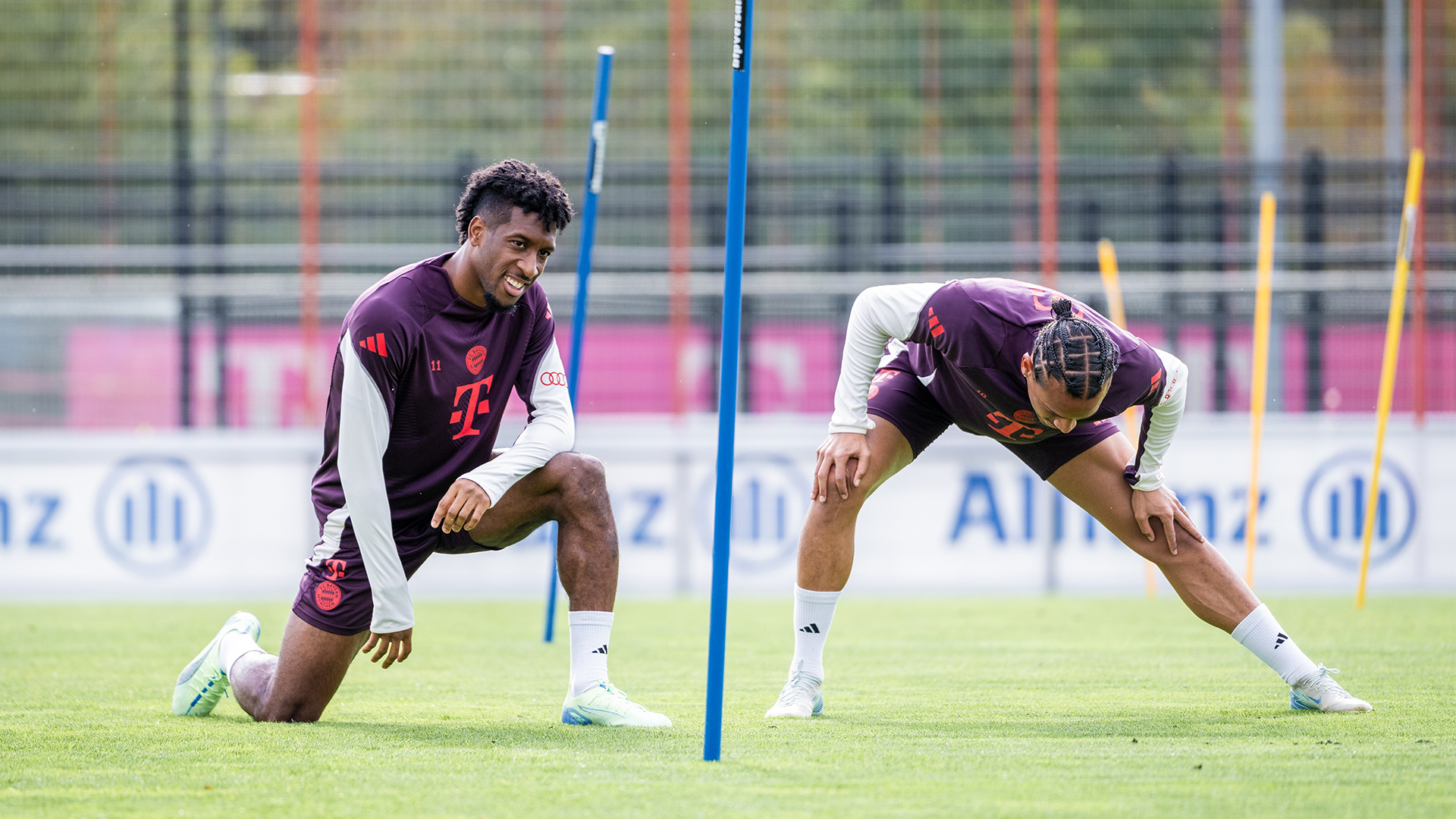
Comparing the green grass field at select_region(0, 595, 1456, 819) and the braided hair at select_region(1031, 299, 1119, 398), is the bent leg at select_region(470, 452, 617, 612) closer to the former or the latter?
the green grass field at select_region(0, 595, 1456, 819)

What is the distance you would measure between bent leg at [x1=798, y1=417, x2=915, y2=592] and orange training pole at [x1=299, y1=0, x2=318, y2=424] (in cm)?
652

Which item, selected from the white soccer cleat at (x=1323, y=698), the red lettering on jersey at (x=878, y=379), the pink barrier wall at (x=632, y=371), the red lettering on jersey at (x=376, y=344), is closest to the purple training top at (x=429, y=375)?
the red lettering on jersey at (x=376, y=344)

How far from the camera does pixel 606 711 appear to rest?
3.89 meters

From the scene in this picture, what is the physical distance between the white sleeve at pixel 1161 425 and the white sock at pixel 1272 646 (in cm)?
45

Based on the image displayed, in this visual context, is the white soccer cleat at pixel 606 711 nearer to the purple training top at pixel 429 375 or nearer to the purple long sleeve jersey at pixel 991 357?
the purple training top at pixel 429 375

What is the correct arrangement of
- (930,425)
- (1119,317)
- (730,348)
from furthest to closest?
(1119,317)
(930,425)
(730,348)

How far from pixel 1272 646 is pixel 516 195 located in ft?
7.88

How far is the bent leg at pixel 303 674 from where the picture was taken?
3.97 m

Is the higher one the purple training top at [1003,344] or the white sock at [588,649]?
the purple training top at [1003,344]

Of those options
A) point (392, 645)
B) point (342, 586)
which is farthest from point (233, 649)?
point (392, 645)

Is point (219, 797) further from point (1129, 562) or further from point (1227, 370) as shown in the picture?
point (1227, 370)

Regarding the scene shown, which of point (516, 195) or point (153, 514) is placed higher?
point (516, 195)

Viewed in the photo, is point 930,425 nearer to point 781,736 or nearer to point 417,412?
point 781,736

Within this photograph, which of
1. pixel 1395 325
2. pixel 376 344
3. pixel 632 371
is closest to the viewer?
pixel 376 344
